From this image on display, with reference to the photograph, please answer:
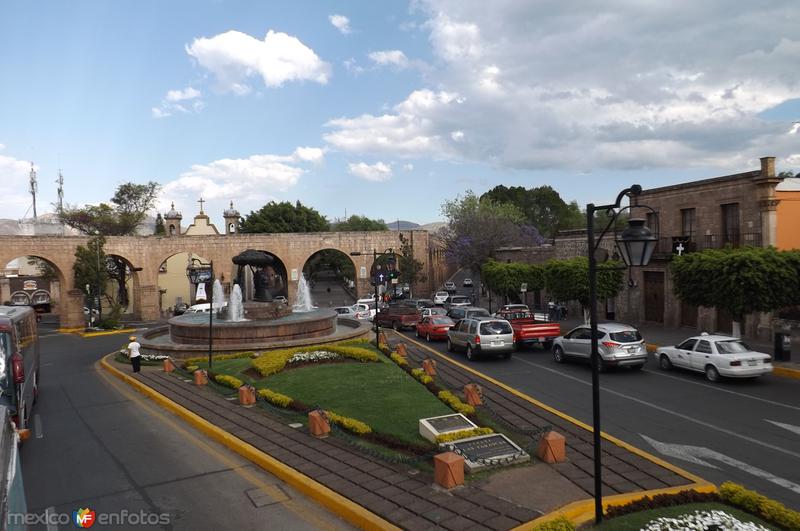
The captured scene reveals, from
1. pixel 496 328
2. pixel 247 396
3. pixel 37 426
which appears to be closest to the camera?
pixel 37 426

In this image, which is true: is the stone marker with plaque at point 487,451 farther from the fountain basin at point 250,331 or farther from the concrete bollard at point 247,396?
the fountain basin at point 250,331

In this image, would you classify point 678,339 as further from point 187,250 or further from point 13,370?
point 187,250

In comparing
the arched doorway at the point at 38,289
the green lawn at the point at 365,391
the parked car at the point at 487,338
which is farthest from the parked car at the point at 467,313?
the arched doorway at the point at 38,289

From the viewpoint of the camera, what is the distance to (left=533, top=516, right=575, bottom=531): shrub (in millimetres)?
6484

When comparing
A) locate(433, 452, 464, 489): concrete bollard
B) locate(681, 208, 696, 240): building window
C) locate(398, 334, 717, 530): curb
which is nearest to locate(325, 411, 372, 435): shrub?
locate(433, 452, 464, 489): concrete bollard

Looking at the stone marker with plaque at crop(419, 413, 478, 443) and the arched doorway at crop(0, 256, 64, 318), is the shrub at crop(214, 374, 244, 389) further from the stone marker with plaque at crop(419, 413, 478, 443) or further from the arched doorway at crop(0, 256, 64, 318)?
the arched doorway at crop(0, 256, 64, 318)

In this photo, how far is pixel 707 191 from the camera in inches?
1102

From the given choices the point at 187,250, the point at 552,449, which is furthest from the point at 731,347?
the point at 187,250

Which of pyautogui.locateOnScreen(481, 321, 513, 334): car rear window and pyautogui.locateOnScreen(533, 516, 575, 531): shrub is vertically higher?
pyautogui.locateOnScreen(481, 321, 513, 334): car rear window

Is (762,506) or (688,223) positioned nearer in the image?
(762,506)

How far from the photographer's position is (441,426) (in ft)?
34.2

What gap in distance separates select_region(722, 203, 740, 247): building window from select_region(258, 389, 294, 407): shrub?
22.6m

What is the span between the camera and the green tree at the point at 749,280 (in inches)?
725

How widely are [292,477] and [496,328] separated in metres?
13.2
